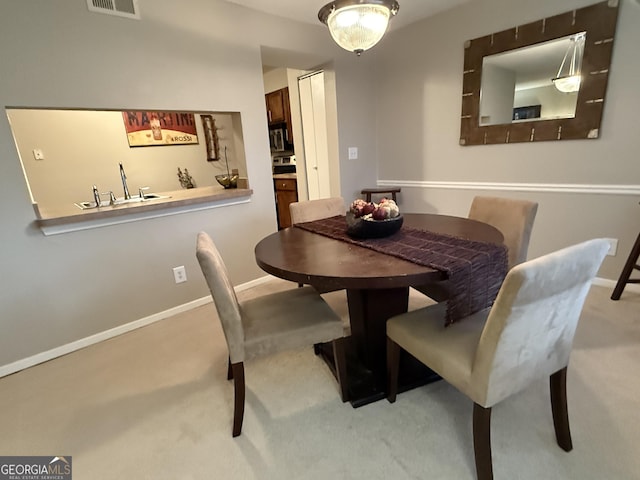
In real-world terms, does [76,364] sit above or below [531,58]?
below

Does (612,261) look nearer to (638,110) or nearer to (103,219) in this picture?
(638,110)

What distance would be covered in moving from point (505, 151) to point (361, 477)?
2.72m

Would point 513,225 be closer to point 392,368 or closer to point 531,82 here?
point 392,368

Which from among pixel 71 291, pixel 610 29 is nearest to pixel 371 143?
pixel 610 29

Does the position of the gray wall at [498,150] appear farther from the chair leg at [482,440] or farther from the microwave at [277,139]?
the chair leg at [482,440]

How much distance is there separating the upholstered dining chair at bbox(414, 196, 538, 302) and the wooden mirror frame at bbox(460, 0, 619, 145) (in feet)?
3.25

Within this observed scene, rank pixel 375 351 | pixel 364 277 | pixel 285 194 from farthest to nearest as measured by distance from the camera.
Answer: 1. pixel 285 194
2. pixel 375 351
3. pixel 364 277

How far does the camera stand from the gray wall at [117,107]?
183 centimetres

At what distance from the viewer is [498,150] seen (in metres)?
2.83

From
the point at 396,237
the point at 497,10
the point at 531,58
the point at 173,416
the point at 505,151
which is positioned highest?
the point at 497,10

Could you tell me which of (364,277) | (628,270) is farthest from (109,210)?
(628,270)

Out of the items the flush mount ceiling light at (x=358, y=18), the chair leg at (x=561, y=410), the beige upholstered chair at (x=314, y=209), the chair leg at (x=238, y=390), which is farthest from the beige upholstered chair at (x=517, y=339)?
the flush mount ceiling light at (x=358, y=18)

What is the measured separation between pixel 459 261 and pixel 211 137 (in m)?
4.37

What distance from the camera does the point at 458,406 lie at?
4.89ft
